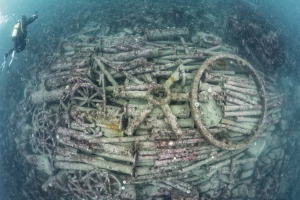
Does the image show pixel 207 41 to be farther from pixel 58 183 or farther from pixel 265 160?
pixel 58 183

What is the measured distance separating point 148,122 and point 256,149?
5.39 metres

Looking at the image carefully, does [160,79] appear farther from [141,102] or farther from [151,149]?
[151,149]

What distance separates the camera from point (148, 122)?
6.59 m

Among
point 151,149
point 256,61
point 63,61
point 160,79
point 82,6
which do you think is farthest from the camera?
point 82,6

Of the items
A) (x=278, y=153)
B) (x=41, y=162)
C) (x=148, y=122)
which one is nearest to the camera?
(x=148, y=122)

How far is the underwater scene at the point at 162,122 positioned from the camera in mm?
6664

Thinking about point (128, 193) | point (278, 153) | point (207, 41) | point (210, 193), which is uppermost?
point (207, 41)

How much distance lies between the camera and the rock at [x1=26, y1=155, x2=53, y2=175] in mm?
8328

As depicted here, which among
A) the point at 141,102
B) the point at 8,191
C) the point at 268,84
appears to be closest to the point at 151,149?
the point at 141,102

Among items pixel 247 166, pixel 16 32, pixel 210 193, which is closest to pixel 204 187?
pixel 210 193

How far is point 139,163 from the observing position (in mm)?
6891

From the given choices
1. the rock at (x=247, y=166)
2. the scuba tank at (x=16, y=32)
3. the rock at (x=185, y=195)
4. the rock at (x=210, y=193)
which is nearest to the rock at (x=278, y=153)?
the rock at (x=247, y=166)

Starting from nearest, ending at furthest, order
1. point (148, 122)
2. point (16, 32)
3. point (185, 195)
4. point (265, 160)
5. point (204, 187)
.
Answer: point (148, 122)
point (185, 195)
point (204, 187)
point (265, 160)
point (16, 32)

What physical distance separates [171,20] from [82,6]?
35.1ft
